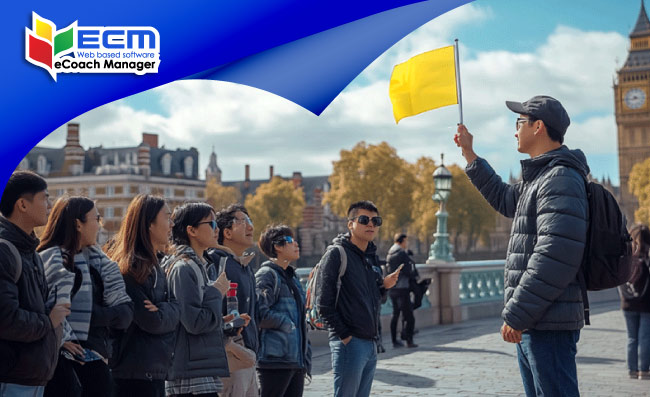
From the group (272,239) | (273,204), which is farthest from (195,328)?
(273,204)

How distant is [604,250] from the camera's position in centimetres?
467

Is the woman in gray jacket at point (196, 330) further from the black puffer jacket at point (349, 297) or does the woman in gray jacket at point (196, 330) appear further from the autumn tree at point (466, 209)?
the autumn tree at point (466, 209)

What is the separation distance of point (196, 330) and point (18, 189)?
1.29 metres

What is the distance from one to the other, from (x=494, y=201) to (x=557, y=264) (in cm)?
105

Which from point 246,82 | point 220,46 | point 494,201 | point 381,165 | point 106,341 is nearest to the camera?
point 106,341

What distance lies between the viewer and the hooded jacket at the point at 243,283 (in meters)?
5.86

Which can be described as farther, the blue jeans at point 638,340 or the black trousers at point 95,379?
the blue jeans at point 638,340

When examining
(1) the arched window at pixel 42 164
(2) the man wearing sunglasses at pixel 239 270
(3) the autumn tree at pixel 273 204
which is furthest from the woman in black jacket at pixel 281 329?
(1) the arched window at pixel 42 164

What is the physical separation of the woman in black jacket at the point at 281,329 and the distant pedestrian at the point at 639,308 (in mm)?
4973

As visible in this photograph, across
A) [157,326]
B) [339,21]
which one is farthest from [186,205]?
[339,21]

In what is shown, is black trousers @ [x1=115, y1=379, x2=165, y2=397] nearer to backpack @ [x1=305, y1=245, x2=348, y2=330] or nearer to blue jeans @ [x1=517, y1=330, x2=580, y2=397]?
backpack @ [x1=305, y1=245, x2=348, y2=330]

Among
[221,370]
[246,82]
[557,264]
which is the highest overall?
[246,82]

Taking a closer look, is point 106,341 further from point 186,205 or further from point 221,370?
point 186,205

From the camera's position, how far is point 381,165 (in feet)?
234
